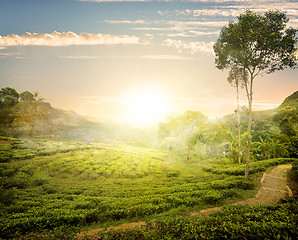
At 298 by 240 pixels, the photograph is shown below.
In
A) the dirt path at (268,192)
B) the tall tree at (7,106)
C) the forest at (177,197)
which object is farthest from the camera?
the tall tree at (7,106)

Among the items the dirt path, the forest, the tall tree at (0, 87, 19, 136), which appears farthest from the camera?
the tall tree at (0, 87, 19, 136)

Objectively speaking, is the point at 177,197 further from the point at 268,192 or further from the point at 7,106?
Answer: the point at 7,106

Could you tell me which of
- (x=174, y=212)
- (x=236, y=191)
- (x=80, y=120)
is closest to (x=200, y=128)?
(x=236, y=191)

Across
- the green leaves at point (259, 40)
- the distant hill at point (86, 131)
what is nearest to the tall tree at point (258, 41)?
the green leaves at point (259, 40)

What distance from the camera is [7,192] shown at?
13.3 meters

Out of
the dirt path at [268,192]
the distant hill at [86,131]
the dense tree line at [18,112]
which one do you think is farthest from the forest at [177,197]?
the distant hill at [86,131]

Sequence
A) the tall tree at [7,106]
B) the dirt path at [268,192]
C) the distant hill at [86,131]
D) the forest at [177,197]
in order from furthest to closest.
Answer: the distant hill at [86,131]
the tall tree at [7,106]
the dirt path at [268,192]
the forest at [177,197]

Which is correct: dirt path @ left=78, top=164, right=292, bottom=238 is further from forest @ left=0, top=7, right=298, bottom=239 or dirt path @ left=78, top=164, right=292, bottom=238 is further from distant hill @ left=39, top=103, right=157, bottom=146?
distant hill @ left=39, top=103, right=157, bottom=146

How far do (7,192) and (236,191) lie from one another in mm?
23819

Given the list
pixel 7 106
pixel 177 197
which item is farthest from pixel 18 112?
pixel 177 197

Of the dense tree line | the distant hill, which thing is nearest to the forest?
the dense tree line

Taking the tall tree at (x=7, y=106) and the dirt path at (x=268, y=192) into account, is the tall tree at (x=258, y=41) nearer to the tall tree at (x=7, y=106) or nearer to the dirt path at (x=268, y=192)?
the dirt path at (x=268, y=192)

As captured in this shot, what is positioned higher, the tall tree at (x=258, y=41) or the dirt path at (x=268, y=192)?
the tall tree at (x=258, y=41)

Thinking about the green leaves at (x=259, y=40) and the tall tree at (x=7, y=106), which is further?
the tall tree at (x=7, y=106)
